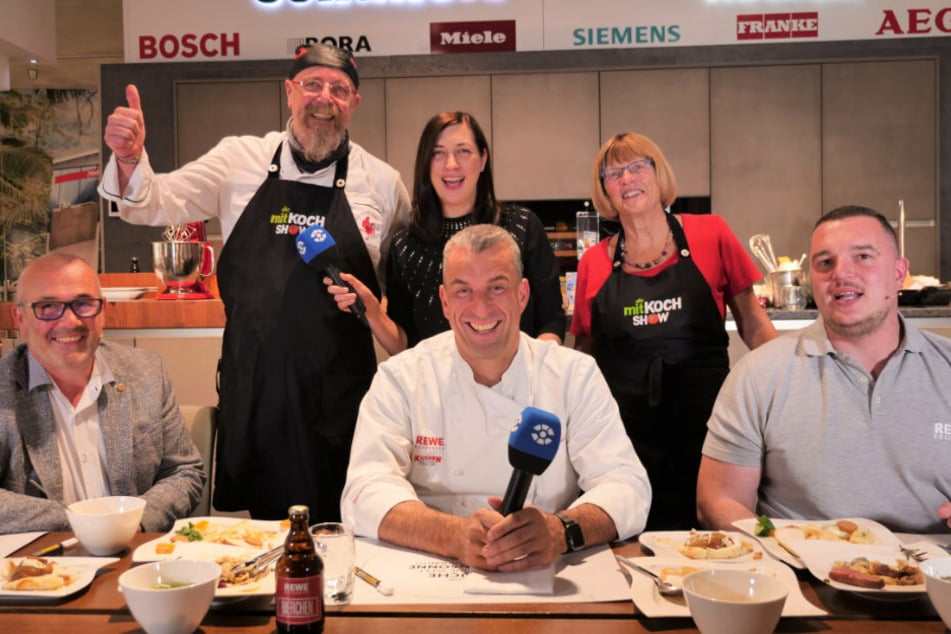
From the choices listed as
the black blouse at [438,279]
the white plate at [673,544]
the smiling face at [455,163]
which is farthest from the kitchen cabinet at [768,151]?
the white plate at [673,544]

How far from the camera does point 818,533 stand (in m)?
1.65

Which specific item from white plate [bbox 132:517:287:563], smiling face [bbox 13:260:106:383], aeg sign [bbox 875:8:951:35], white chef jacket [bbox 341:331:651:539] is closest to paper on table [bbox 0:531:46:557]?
white plate [bbox 132:517:287:563]

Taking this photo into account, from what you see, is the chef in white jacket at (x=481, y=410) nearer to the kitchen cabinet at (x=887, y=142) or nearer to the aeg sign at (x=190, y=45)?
the kitchen cabinet at (x=887, y=142)

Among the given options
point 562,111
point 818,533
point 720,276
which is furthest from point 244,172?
point 562,111

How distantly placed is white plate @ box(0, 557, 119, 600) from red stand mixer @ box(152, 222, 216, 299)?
6.01ft

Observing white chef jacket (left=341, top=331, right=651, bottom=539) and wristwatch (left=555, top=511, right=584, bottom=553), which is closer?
wristwatch (left=555, top=511, right=584, bottom=553)

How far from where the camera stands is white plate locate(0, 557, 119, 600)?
1419 millimetres

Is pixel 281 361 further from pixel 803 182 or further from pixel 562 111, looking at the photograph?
pixel 803 182

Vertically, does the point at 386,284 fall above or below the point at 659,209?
below

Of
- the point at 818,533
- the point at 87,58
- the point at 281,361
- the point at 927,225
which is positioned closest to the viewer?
the point at 818,533

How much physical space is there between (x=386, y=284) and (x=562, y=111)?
371cm

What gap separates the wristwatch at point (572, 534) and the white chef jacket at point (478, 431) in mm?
230

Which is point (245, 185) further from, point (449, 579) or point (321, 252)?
point (449, 579)

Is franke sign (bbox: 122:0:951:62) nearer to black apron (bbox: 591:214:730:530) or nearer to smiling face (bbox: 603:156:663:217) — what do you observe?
smiling face (bbox: 603:156:663:217)
